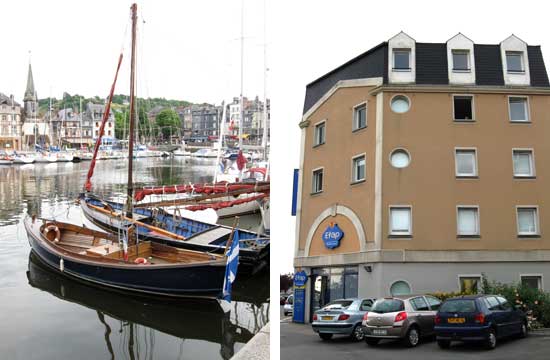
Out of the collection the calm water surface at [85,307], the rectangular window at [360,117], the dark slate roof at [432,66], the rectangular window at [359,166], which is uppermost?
the dark slate roof at [432,66]

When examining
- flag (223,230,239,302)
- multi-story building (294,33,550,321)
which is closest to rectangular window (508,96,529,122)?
multi-story building (294,33,550,321)

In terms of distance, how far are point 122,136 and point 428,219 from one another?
17.1 feet

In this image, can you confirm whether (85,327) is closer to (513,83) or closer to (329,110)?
(329,110)

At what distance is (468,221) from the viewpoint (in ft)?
9.21

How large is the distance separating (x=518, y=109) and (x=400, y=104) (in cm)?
56

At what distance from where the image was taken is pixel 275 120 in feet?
11.0

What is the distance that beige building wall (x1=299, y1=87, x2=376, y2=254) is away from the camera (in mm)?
2980

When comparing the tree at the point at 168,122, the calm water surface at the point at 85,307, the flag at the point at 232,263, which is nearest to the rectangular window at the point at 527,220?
the flag at the point at 232,263

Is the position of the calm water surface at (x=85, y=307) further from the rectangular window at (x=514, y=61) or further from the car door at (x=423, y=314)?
the rectangular window at (x=514, y=61)

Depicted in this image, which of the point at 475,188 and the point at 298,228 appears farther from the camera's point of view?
the point at 298,228

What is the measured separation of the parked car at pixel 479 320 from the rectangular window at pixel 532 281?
5.0 inches

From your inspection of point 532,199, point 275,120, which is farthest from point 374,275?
point 275,120

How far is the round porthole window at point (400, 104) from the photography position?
9.73 ft

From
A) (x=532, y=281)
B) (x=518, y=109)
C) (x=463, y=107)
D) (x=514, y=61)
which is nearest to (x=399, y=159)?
(x=463, y=107)
